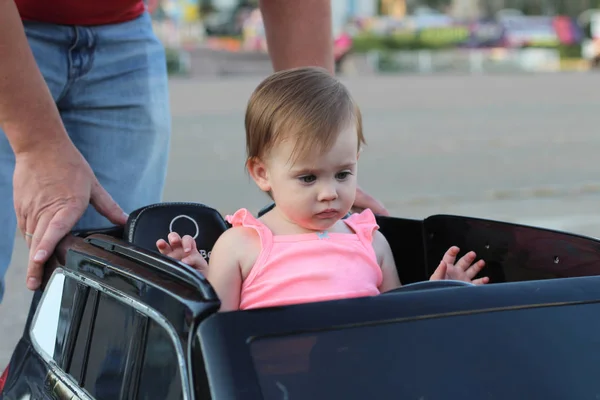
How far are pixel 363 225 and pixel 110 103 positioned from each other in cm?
114

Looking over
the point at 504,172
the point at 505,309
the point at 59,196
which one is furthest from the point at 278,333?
the point at 504,172

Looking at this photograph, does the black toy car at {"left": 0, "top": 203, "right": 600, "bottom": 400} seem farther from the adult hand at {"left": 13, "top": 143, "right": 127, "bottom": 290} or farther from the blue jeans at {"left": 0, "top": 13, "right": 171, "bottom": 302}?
the blue jeans at {"left": 0, "top": 13, "right": 171, "bottom": 302}

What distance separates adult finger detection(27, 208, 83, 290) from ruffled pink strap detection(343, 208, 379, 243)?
756 millimetres

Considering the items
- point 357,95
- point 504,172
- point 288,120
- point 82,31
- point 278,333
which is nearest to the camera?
point 278,333

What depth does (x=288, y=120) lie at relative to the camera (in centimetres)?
244

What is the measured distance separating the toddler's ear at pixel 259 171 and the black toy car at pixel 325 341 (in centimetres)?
42

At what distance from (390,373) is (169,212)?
1.27 metres

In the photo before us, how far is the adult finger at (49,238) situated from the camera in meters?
2.68

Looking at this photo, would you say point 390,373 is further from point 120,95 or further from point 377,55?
point 377,55

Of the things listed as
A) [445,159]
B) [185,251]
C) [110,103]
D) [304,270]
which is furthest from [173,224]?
[445,159]

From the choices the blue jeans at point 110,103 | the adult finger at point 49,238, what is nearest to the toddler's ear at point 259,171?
the adult finger at point 49,238

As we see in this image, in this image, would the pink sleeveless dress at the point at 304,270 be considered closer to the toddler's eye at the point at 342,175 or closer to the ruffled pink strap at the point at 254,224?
the ruffled pink strap at the point at 254,224

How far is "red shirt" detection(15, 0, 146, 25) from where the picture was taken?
10.7 ft

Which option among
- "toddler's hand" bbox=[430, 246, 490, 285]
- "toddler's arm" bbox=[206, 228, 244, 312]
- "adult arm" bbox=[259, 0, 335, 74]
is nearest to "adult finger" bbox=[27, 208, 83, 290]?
"toddler's arm" bbox=[206, 228, 244, 312]
